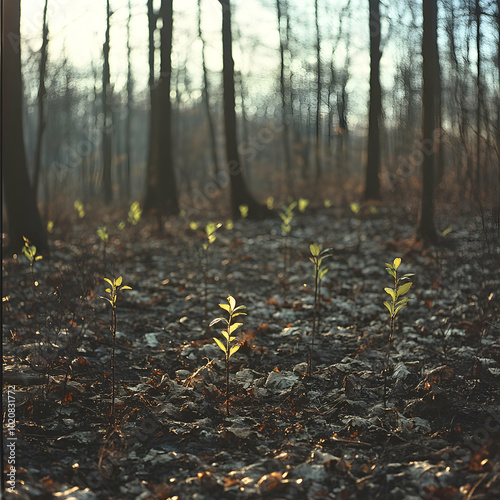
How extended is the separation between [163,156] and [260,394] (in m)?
10.00

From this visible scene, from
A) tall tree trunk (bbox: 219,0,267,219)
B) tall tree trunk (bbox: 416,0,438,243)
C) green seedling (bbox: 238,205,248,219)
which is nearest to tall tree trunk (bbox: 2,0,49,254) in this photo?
green seedling (bbox: 238,205,248,219)

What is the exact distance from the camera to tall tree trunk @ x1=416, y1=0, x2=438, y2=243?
7293 millimetres

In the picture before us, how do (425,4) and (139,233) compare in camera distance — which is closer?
(425,4)

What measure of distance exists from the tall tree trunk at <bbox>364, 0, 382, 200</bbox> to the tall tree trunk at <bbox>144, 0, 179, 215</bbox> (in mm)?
5177

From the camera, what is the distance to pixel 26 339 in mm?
4379

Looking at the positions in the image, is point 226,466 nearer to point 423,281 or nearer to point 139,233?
point 423,281

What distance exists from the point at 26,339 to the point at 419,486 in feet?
11.6

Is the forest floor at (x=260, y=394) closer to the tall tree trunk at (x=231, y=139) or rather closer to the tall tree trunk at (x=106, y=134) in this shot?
the tall tree trunk at (x=231, y=139)

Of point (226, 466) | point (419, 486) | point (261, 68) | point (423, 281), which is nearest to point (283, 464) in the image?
point (226, 466)

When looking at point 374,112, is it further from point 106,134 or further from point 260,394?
point 106,134

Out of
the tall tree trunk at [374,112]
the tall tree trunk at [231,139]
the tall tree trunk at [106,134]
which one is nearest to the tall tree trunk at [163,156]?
the tall tree trunk at [231,139]

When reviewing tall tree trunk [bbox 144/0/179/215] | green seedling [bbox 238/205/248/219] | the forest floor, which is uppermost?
tall tree trunk [bbox 144/0/179/215]

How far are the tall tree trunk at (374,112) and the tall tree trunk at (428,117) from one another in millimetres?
4571

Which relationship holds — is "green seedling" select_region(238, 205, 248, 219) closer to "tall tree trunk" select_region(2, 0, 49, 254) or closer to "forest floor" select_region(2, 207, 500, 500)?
"forest floor" select_region(2, 207, 500, 500)
